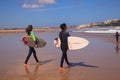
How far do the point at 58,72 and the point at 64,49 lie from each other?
3.51 ft

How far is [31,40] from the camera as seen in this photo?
11.0 meters

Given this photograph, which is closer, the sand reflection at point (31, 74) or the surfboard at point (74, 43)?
the sand reflection at point (31, 74)

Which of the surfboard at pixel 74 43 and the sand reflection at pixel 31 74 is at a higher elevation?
the surfboard at pixel 74 43

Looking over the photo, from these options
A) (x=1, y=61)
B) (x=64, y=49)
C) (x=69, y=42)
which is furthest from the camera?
(x=1, y=61)

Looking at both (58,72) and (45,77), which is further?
(58,72)

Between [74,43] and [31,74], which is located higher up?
[74,43]

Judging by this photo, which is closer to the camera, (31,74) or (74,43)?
(31,74)

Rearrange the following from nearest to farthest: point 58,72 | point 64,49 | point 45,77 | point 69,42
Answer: point 45,77 < point 58,72 < point 64,49 < point 69,42

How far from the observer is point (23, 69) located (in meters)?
10.1

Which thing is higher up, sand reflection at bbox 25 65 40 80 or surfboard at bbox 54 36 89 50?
surfboard at bbox 54 36 89 50

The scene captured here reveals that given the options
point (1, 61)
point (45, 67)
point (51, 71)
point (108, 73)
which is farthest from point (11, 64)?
point (108, 73)

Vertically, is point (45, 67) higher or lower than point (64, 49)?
lower

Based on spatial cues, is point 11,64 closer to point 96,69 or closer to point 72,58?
point 72,58

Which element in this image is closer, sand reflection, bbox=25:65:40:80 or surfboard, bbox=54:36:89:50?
sand reflection, bbox=25:65:40:80
